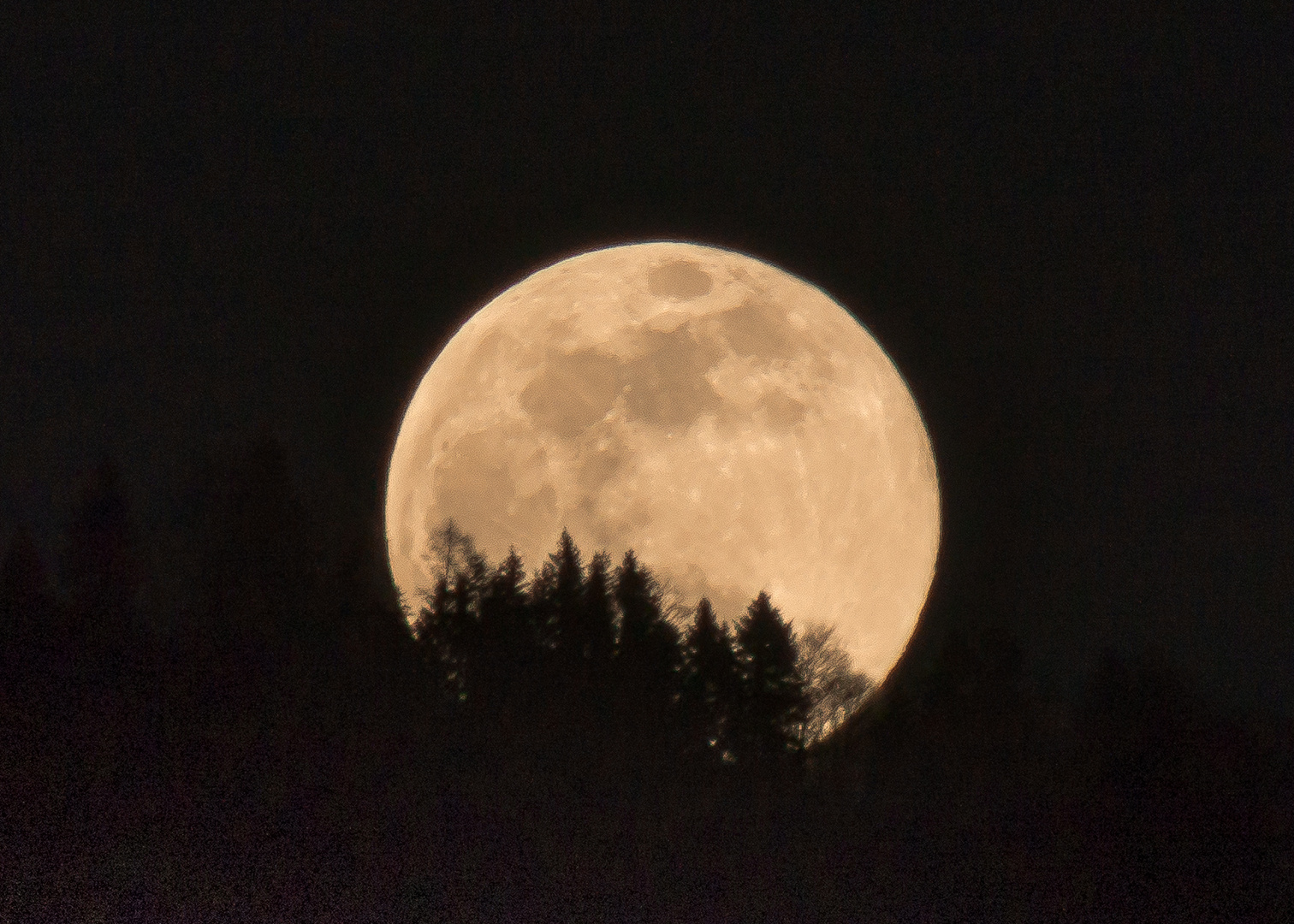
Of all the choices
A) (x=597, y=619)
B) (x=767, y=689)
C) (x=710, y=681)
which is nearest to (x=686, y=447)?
(x=597, y=619)

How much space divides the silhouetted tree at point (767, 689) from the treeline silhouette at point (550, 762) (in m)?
0.09

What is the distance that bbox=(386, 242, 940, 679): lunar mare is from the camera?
131 feet

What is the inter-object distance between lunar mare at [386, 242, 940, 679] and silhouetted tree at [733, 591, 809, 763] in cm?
90

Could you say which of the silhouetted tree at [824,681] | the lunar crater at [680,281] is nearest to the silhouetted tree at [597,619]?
the silhouetted tree at [824,681]

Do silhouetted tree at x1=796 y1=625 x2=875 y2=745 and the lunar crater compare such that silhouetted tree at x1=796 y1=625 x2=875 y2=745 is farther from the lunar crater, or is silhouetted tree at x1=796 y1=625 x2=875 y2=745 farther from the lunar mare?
the lunar crater

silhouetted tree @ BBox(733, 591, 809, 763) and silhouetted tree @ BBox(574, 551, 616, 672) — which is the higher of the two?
silhouetted tree @ BBox(574, 551, 616, 672)

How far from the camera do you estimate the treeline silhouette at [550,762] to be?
32.7 metres

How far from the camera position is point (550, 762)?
37.6 m

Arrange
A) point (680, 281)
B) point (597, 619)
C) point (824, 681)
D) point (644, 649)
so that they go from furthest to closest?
1. point (680, 281)
2. point (824, 681)
3. point (597, 619)
4. point (644, 649)

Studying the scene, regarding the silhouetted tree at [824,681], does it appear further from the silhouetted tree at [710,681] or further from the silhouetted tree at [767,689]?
the silhouetted tree at [710,681]

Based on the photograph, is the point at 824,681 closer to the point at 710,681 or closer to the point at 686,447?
the point at 710,681

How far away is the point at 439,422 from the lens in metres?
44.7

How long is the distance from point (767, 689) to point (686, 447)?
7.76 meters

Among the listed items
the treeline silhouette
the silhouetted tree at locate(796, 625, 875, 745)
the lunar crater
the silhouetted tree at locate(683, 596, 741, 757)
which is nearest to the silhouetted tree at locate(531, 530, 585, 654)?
the treeline silhouette
